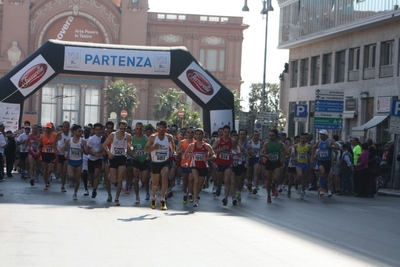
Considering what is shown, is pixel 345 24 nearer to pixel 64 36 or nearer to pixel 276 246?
pixel 276 246

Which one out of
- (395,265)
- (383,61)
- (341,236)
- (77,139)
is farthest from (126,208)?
(383,61)

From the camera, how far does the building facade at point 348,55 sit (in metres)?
37.9

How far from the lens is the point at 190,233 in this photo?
12.5m

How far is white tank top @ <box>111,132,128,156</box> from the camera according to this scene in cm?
1825

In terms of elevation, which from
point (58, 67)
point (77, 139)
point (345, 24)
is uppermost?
point (345, 24)

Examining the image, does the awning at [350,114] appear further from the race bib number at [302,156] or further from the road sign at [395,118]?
the race bib number at [302,156]

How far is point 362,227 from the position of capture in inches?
600

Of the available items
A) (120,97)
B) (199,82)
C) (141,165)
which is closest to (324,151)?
(141,165)

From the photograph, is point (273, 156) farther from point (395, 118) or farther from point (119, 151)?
point (395, 118)

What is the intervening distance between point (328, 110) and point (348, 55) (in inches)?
586

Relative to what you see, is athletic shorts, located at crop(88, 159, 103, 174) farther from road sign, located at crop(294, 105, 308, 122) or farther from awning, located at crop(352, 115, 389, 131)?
awning, located at crop(352, 115, 389, 131)

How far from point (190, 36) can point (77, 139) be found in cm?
7635

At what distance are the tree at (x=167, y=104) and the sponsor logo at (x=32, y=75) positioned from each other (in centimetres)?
5706

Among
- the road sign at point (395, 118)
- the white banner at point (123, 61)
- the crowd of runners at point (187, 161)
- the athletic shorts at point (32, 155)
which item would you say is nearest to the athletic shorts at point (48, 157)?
the crowd of runners at point (187, 161)
